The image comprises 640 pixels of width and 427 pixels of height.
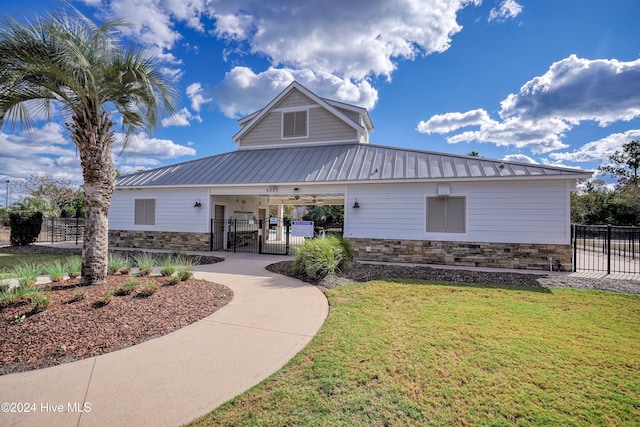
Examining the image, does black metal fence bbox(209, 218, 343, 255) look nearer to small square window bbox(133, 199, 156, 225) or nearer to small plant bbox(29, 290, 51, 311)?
small square window bbox(133, 199, 156, 225)

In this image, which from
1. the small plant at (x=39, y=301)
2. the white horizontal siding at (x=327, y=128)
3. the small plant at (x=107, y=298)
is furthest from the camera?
the white horizontal siding at (x=327, y=128)

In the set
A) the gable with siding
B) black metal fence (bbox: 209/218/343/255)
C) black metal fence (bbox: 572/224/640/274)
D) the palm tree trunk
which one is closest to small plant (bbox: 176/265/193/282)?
the palm tree trunk

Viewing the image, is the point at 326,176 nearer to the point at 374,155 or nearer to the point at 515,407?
the point at 374,155

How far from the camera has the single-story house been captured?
1029 centimetres

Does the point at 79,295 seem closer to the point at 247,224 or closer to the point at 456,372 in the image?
the point at 456,372

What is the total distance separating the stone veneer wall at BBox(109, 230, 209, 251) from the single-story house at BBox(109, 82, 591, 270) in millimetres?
51

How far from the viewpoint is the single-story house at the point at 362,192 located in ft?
33.8

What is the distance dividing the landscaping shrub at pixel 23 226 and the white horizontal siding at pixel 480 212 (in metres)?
16.1

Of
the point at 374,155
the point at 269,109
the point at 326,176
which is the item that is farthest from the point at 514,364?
the point at 269,109

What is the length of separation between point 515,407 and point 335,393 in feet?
5.45

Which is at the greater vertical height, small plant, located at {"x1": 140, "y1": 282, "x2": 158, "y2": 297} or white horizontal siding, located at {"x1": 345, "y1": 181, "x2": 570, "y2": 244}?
white horizontal siding, located at {"x1": 345, "y1": 181, "x2": 570, "y2": 244}

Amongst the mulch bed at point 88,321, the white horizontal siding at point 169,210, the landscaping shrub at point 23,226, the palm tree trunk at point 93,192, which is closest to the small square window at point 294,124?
the white horizontal siding at point 169,210

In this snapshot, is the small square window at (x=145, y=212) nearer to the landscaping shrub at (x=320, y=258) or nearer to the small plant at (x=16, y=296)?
the landscaping shrub at (x=320, y=258)

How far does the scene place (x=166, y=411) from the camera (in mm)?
2654
